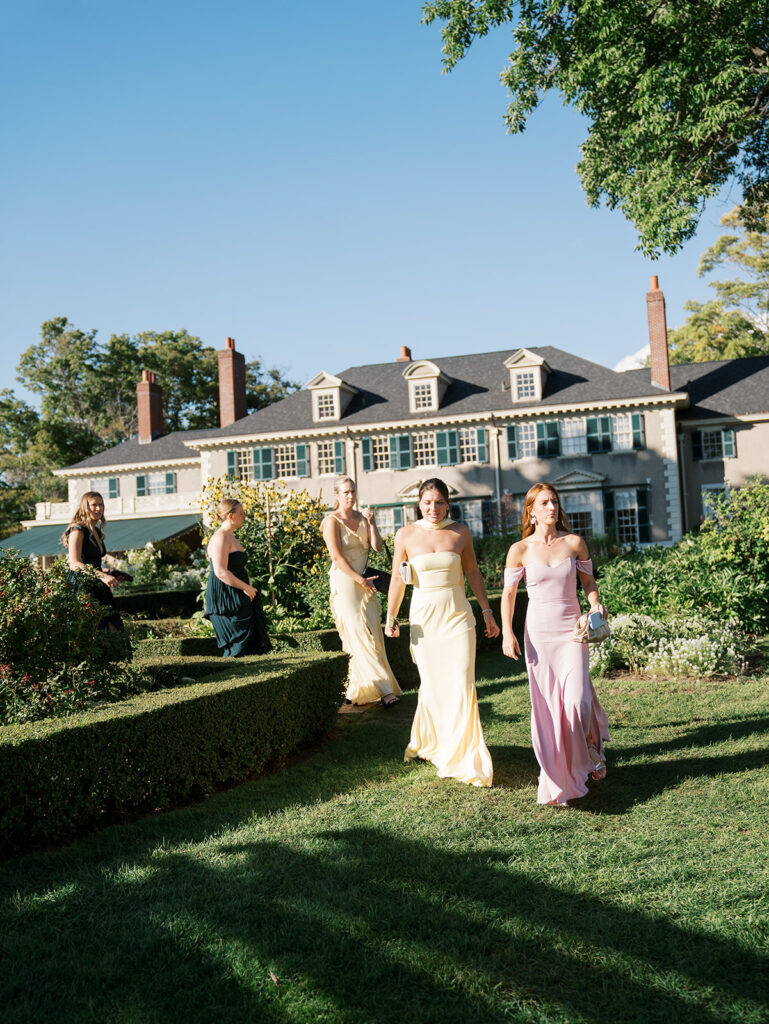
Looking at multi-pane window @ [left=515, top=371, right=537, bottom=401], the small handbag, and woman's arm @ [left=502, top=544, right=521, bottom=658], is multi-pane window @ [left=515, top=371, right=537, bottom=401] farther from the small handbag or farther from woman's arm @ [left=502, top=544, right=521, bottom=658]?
the small handbag

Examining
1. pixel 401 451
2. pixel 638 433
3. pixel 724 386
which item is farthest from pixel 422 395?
pixel 724 386

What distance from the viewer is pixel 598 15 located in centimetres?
1374

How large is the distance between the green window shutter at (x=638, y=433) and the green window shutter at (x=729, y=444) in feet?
10.9

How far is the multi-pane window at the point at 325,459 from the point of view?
33594 mm

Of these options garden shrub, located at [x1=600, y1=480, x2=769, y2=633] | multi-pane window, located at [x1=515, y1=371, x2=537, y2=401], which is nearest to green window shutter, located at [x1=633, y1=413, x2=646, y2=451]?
multi-pane window, located at [x1=515, y1=371, x2=537, y2=401]

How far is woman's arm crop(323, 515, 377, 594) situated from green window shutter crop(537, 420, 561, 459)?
24.4 meters

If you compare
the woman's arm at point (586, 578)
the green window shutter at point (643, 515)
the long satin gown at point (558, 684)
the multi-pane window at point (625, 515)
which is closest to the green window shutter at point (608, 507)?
the multi-pane window at point (625, 515)

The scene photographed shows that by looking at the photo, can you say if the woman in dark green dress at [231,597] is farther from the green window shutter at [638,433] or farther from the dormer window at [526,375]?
the dormer window at [526,375]

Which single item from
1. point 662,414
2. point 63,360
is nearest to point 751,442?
point 662,414

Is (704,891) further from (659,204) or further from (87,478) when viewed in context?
(87,478)

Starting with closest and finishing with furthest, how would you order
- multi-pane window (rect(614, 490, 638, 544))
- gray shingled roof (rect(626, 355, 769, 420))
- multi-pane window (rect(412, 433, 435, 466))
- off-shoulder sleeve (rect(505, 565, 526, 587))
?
off-shoulder sleeve (rect(505, 565, 526, 587))
multi-pane window (rect(614, 490, 638, 544))
gray shingled roof (rect(626, 355, 769, 420))
multi-pane window (rect(412, 433, 435, 466))

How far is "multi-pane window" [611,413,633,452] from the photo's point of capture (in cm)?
3067

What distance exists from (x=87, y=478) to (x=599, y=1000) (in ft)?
127

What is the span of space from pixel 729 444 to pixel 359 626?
87.8 feet
